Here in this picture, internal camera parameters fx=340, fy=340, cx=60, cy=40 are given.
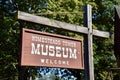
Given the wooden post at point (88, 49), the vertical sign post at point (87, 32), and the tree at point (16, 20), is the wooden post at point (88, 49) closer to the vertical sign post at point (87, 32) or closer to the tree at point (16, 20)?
the vertical sign post at point (87, 32)

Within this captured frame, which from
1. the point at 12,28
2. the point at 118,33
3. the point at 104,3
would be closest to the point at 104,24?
the point at 104,3

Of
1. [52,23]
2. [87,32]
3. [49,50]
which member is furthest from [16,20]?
[49,50]

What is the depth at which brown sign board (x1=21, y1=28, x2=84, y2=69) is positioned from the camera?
6.63m

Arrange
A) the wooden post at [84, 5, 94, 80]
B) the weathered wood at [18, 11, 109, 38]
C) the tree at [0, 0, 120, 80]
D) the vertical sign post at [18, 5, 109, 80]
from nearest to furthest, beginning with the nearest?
the weathered wood at [18, 11, 109, 38] < the vertical sign post at [18, 5, 109, 80] < the wooden post at [84, 5, 94, 80] < the tree at [0, 0, 120, 80]

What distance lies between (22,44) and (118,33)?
27.0 m

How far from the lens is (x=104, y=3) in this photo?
37969mm

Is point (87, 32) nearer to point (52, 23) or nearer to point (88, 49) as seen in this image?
point (88, 49)

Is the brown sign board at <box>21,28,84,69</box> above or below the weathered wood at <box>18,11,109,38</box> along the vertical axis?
below

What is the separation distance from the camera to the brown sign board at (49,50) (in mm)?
6629

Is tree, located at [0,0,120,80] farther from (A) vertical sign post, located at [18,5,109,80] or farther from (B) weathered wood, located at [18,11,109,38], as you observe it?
(B) weathered wood, located at [18,11,109,38]

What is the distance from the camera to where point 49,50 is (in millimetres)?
6965

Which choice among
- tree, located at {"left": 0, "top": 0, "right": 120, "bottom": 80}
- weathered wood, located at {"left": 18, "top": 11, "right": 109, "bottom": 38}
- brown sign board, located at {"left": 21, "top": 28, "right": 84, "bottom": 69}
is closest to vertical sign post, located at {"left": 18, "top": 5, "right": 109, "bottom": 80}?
weathered wood, located at {"left": 18, "top": 11, "right": 109, "bottom": 38}

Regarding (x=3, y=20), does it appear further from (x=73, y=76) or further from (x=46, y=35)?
(x=46, y=35)

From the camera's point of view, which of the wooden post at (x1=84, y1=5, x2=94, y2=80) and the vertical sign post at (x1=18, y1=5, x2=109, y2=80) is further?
the wooden post at (x1=84, y1=5, x2=94, y2=80)
